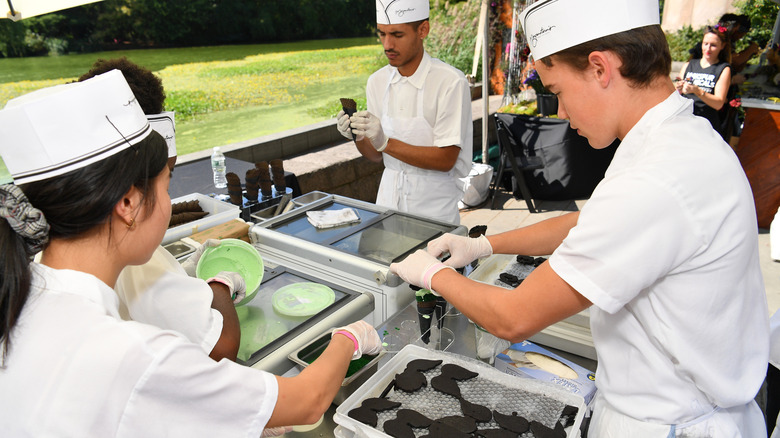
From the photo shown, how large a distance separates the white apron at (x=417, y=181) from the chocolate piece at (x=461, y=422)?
1648 millimetres

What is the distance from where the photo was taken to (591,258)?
96 centimetres

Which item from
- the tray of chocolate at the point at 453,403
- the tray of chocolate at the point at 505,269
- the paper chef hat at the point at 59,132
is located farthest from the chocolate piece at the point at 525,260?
the paper chef hat at the point at 59,132

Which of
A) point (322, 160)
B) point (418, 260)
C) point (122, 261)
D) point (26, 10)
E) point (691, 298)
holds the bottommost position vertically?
point (322, 160)

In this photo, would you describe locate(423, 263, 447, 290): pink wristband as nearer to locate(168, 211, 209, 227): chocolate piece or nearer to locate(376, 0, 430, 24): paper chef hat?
locate(168, 211, 209, 227): chocolate piece

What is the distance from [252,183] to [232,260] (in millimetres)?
926

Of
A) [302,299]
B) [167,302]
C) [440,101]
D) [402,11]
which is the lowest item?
[302,299]

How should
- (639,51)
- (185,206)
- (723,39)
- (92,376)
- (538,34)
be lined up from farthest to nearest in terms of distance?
(723,39)
(185,206)
(538,34)
(639,51)
(92,376)

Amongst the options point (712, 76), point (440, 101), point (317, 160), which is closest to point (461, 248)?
point (440, 101)

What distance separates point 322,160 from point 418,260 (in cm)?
358

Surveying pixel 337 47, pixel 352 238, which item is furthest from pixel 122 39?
pixel 352 238

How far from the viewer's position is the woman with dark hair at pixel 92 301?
78cm

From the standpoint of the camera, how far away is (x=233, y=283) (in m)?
1.42

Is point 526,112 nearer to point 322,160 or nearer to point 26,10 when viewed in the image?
point 322,160

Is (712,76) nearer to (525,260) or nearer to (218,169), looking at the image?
(525,260)
